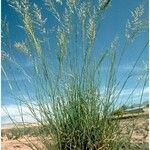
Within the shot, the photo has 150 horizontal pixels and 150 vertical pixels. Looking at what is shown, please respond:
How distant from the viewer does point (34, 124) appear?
3.29 m

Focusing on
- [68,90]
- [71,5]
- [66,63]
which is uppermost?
[71,5]

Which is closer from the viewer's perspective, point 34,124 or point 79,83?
point 79,83

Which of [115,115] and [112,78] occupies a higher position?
[112,78]


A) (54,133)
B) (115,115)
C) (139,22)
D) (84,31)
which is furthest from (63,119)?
(139,22)

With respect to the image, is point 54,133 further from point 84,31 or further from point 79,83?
point 84,31

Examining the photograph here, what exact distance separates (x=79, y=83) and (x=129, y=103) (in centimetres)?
45

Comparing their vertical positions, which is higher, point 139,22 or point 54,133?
point 139,22

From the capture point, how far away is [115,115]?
3205 millimetres

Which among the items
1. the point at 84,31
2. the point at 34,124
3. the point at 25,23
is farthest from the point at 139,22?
the point at 34,124

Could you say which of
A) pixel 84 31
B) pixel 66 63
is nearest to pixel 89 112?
pixel 66 63

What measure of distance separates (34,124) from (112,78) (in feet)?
2.29

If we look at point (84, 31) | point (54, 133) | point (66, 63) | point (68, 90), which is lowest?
point (54, 133)

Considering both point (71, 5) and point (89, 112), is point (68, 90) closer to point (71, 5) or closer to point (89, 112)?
point (89, 112)

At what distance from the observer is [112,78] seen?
3.14 m
